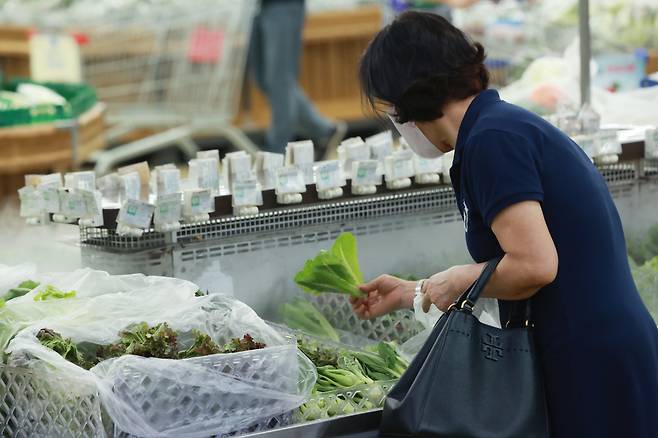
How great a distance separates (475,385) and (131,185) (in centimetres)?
122

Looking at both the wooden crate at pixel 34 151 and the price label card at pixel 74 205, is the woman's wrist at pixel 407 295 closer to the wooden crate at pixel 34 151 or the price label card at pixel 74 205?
the price label card at pixel 74 205

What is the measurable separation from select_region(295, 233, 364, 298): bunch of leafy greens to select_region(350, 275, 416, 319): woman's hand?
0.05 m

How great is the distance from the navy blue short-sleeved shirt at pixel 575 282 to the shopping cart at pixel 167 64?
21.9 feet

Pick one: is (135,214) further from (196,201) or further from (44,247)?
(44,247)

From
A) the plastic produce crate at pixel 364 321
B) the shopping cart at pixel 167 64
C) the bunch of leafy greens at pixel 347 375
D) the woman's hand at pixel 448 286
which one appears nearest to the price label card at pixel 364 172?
the plastic produce crate at pixel 364 321

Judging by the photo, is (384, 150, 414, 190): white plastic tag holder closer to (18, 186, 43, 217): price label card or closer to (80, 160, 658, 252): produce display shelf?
(80, 160, 658, 252): produce display shelf

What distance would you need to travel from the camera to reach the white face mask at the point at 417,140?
2.34m

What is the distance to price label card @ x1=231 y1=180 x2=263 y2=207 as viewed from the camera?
2936 millimetres

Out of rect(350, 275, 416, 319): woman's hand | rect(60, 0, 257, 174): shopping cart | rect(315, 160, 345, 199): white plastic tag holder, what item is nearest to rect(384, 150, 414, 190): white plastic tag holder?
rect(315, 160, 345, 199): white plastic tag holder

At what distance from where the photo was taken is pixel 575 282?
7.02 feet

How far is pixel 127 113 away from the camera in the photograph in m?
8.88

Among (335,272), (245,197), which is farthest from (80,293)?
(335,272)

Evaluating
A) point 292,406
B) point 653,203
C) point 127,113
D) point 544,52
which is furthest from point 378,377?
point 127,113

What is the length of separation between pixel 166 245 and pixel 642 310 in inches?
49.0
